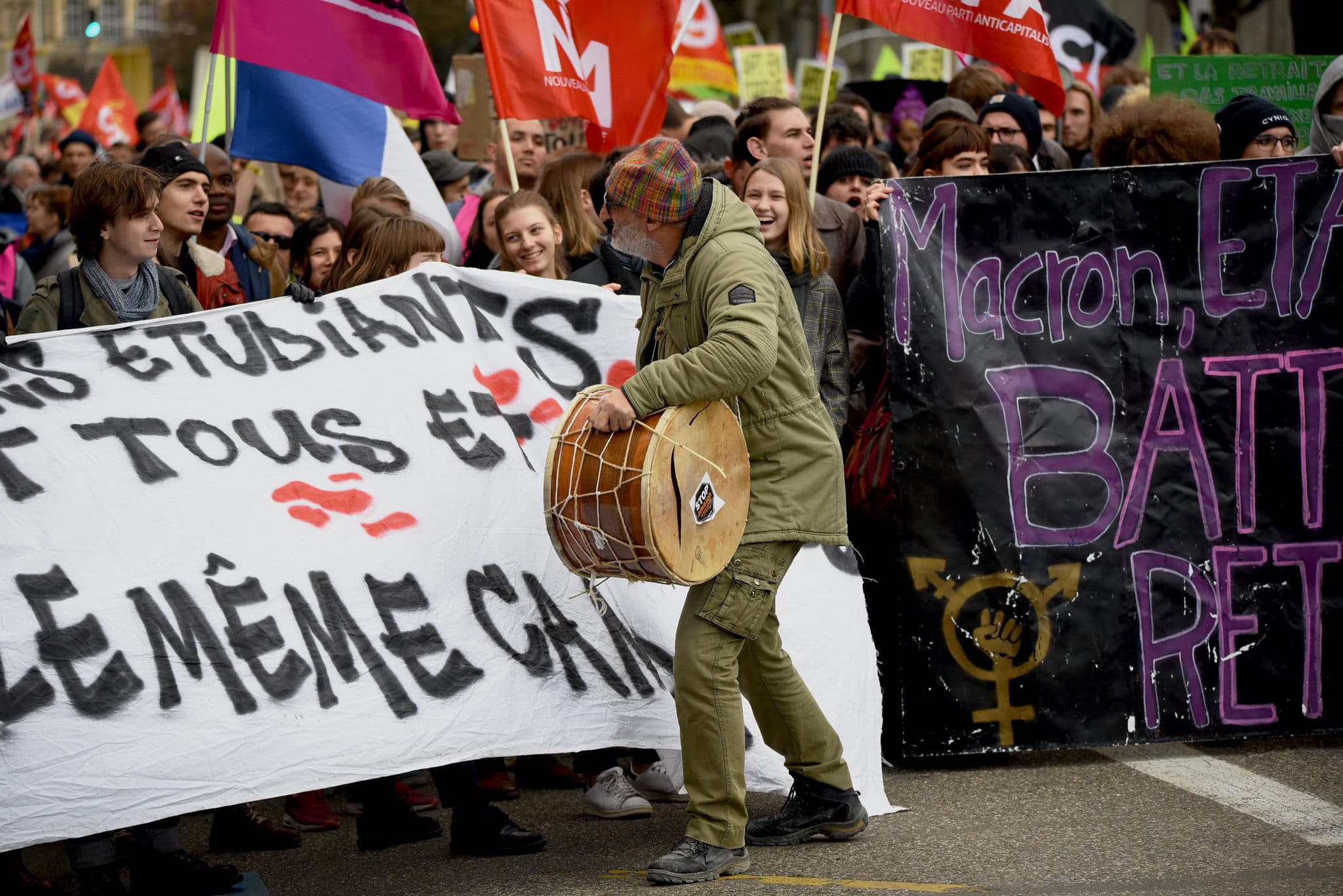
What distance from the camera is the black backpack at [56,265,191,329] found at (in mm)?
4832

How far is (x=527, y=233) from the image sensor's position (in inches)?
229

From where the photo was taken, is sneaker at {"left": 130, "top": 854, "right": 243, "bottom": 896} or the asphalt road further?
sneaker at {"left": 130, "top": 854, "right": 243, "bottom": 896}

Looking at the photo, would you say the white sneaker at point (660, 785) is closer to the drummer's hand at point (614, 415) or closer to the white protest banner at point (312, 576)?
the white protest banner at point (312, 576)

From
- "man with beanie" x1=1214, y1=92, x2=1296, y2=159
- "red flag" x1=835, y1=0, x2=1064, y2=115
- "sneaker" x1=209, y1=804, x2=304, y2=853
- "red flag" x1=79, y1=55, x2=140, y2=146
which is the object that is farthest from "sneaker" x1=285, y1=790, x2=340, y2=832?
"red flag" x1=79, y1=55, x2=140, y2=146

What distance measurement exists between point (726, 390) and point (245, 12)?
328cm

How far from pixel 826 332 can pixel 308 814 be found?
237 centimetres

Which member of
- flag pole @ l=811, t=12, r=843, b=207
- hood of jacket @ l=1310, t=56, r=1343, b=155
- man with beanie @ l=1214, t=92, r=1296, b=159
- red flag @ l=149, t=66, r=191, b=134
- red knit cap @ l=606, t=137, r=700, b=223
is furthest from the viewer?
red flag @ l=149, t=66, r=191, b=134

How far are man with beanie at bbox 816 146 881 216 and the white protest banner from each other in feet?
6.70

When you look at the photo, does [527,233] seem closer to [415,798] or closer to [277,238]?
[415,798]

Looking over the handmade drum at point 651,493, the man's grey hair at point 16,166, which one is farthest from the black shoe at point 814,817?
the man's grey hair at point 16,166

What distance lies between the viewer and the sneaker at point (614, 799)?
204 inches

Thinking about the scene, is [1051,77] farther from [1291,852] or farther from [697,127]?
[1291,852]

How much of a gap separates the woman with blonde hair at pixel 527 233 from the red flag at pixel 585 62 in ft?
2.72

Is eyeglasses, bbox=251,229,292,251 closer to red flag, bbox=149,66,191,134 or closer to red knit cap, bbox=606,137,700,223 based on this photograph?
red knit cap, bbox=606,137,700,223
